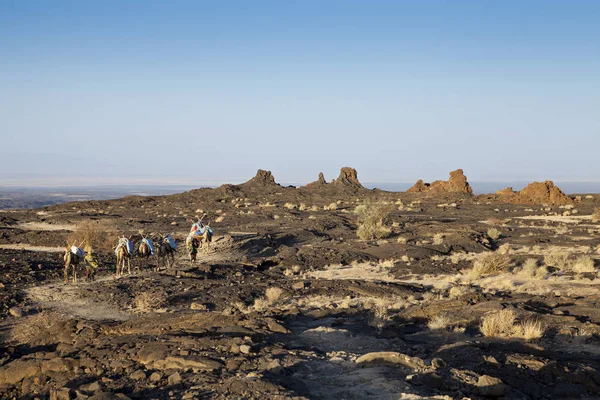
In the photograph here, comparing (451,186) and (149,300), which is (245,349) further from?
(451,186)

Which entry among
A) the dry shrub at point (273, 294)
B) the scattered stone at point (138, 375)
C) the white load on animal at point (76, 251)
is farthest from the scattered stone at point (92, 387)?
the white load on animal at point (76, 251)

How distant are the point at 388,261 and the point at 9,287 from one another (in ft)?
50.2

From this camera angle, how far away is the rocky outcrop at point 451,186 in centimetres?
6912

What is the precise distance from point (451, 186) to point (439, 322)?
5825 cm

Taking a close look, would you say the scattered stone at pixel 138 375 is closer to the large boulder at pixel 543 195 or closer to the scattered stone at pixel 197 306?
the scattered stone at pixel 197 306

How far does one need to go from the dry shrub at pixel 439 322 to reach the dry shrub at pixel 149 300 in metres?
7.78

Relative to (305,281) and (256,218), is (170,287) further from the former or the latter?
(256,218)

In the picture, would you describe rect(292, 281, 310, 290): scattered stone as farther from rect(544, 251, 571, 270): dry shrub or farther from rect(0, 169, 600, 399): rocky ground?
rect(544, 251, 571, 270): dry shrub

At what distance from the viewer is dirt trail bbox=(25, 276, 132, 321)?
1598 cm

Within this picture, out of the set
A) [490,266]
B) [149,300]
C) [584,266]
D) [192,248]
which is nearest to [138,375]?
[149,300]

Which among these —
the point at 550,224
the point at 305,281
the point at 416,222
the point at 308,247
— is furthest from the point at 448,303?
the point at 550,224

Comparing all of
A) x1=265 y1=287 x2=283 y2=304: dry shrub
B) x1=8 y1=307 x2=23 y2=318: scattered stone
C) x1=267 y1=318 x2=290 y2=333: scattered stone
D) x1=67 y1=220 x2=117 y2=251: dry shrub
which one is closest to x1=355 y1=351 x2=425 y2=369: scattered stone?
x1=267 y1=318 x2=290 y2=333: scattered stone

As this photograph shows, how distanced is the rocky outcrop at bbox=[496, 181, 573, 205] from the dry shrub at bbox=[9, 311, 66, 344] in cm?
5339

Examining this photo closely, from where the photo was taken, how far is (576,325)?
13391 millimetres
